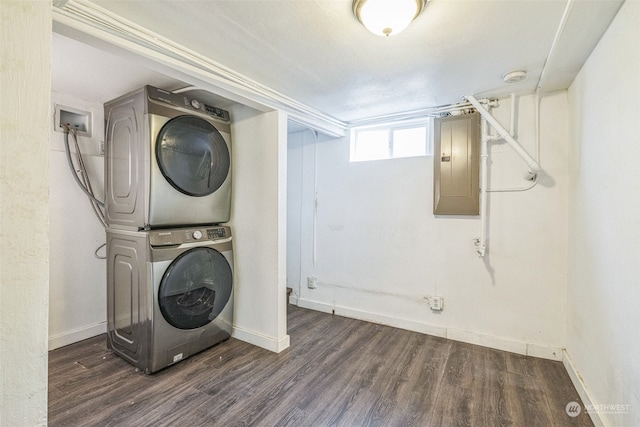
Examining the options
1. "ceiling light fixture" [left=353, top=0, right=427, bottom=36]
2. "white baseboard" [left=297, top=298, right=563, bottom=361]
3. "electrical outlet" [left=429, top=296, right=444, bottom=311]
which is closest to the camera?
"ceiling light fixture" [left=353, top=0, right=427, bottom=36]

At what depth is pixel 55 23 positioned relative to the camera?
1.22 m

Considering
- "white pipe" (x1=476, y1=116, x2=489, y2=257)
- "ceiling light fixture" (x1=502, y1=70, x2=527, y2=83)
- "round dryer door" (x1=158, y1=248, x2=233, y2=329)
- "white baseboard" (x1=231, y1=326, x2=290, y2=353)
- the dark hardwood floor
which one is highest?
"ceiling light fixture" (x1=502, y1=70, x2=527, y2=83)

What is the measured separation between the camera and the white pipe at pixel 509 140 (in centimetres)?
218

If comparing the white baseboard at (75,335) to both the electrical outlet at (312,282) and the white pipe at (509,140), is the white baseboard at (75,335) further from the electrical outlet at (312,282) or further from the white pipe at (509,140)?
the white pipe at (509,140)

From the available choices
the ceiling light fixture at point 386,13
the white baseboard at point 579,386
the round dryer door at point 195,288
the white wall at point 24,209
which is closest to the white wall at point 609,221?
the white baseboard at point 579,386

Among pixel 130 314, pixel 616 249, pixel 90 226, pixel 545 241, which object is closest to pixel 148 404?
pixel 130 314

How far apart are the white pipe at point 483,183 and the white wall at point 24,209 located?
2659 millimetres

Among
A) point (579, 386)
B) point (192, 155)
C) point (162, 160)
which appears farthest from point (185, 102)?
point (579, 386)

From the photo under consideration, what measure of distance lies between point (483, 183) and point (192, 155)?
236 centimetres

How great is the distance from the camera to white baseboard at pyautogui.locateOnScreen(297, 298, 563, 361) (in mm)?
2281

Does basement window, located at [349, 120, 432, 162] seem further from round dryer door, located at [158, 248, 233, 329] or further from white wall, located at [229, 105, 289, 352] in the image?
round dryer door, located at [158, 248, 233, 329]

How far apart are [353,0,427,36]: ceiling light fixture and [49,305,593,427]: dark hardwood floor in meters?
2.03

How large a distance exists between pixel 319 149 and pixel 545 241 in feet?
7.56

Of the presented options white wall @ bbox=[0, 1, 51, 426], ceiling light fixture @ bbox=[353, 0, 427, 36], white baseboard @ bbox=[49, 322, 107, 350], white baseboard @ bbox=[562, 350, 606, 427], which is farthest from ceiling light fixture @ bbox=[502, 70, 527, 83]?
white baseboard @ bbox=[49, 322, 107, 350]
